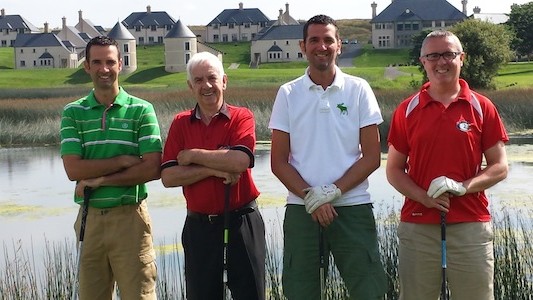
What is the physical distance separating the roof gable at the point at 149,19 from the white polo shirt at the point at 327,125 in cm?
9593

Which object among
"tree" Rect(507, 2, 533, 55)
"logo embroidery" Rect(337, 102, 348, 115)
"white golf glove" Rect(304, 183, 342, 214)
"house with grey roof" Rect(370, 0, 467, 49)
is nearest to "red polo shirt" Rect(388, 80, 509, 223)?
"logo embroidery" Rect(337, 102, 348, 115)

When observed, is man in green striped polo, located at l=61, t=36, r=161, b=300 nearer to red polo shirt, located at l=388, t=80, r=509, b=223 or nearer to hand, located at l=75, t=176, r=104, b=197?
hand, located at l=75, t=176, r=104, b=197

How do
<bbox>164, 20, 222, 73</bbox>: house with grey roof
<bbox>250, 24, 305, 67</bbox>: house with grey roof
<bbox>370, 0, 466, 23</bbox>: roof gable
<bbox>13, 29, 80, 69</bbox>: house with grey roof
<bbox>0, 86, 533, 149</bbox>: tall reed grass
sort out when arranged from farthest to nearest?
<bbox>370, 0, 466, 23</bbox>: roof gable → <bbox>13, 29, 80, 69</bbox>: house with grey roof → <bbox>250, 24, 305, 67</bbox>: house with grey roof → <bbox>164, 20, 222, 73</bbox>: house with grey roof → <bbox>0, 86, 533, 149</bbox>: tall reed grass

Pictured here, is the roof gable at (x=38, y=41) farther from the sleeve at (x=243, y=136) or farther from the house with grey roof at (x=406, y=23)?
the sleeve at (x=243, y=136)

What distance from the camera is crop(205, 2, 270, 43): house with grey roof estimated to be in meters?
97.5

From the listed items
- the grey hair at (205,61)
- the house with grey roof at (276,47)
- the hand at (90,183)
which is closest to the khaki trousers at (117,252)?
the hand at (90,183)

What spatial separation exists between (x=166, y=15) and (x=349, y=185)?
321 feet

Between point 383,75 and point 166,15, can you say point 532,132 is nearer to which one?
point 383,75

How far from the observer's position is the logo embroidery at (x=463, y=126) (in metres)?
3.69

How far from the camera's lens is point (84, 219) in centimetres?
407

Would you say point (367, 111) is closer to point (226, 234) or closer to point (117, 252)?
point (226, 234)

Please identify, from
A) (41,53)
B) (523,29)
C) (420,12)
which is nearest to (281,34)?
(420,12)

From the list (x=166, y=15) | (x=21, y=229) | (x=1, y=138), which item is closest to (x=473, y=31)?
(x=1, y=138)

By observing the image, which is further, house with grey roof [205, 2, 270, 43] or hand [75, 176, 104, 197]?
house with grey roof [205, 2, 270, 43]
